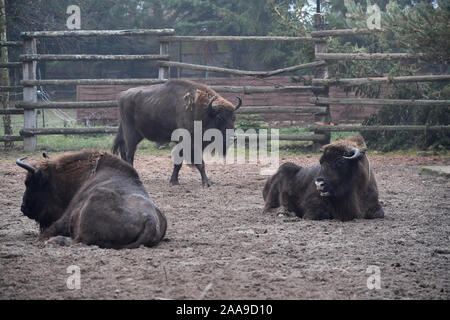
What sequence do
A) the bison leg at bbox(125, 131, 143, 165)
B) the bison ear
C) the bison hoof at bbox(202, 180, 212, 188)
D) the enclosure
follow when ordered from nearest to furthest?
the enclosure < the bison hoof at bbox(202, 180, 212, 188) < the bison ear < the bison leg at bbox(125, 131, 143, 165)

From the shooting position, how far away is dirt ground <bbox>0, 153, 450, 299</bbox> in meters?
4.02

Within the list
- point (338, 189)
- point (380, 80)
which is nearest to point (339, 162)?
point (338, 189)

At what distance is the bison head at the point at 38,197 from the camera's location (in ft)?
19.3

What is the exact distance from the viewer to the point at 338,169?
6949 millimetres

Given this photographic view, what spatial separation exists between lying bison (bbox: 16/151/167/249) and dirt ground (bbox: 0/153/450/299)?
18cm

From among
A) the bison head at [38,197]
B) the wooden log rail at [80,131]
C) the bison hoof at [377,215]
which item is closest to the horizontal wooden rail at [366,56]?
the wooden log rail at [80,131]

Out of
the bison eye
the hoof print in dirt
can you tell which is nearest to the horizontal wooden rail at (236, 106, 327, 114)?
the bison eye

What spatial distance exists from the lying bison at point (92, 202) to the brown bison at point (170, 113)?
4.00 meters

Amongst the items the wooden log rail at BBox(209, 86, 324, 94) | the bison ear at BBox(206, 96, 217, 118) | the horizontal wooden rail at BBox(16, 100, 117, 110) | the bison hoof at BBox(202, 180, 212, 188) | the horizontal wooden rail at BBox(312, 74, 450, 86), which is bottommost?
the bison hoof at BBox(202, 180, 212, 188)

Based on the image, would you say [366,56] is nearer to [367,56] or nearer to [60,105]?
[367,56]

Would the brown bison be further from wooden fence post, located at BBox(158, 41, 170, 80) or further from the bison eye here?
the bison eye

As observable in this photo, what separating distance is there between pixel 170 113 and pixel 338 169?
437 cm

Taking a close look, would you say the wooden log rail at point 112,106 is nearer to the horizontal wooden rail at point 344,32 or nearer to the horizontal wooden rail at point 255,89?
the horizontal wooden rail at point 255,89

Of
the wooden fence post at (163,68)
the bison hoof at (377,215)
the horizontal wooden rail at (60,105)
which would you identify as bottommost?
the bison hoof at (377,215)
